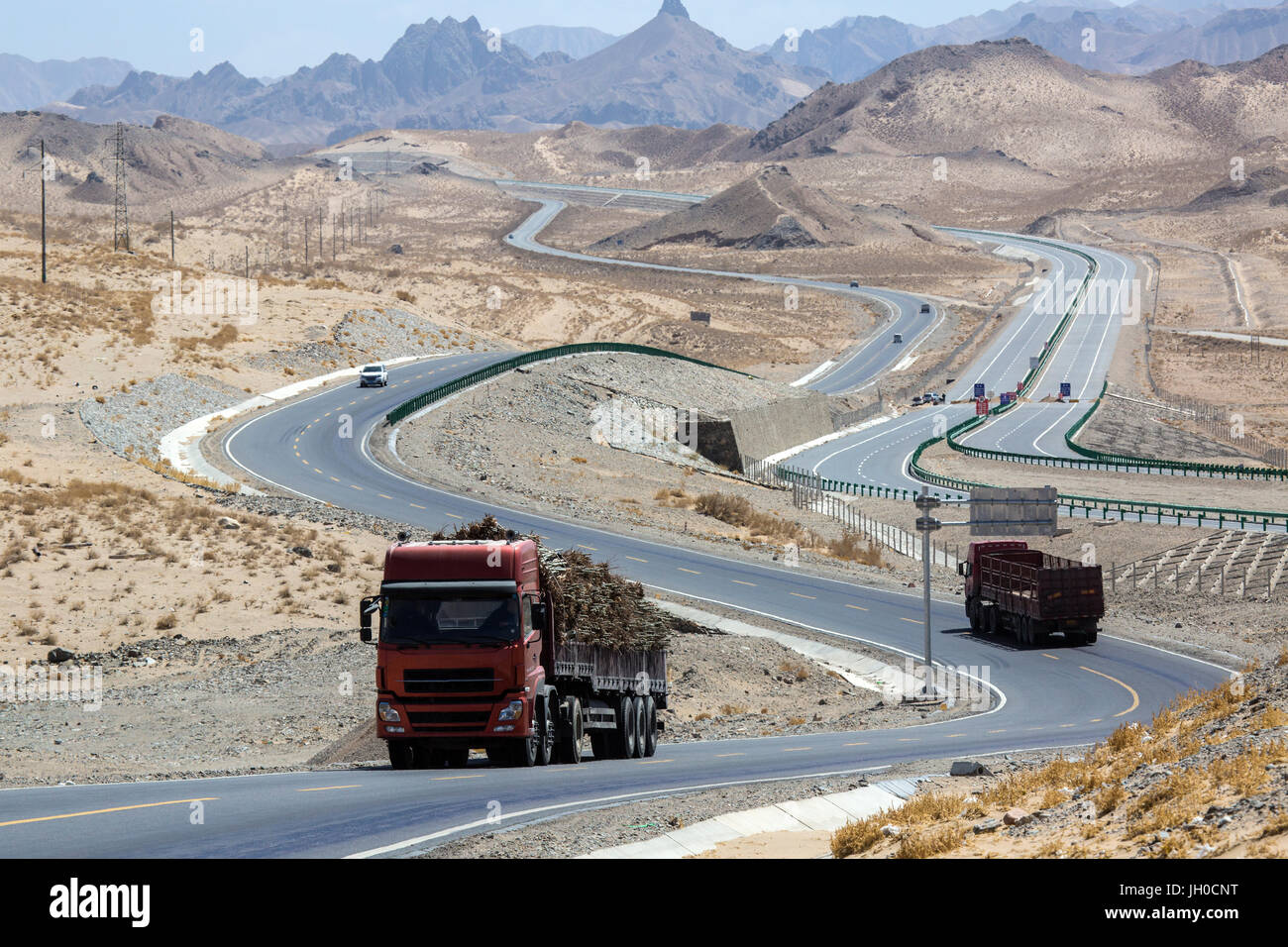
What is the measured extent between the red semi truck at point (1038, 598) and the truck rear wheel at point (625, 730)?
23.2m

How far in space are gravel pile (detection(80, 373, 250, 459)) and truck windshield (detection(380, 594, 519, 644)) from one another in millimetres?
45916

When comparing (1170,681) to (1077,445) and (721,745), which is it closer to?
(721,745)

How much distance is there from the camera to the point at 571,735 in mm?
22891

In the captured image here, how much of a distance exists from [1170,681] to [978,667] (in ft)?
18.3

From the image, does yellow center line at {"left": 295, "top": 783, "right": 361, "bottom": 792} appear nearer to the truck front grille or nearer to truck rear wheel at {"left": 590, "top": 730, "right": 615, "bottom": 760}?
the truck front grille

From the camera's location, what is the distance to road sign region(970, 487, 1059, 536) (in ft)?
135

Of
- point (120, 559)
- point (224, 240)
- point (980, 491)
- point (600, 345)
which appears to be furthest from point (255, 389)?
point (224, 240)

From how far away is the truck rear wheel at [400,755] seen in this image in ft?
70.2

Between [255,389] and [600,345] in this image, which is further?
[600,345]

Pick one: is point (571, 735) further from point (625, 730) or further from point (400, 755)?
point (400, 755)

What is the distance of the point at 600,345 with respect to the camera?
95.5 metres

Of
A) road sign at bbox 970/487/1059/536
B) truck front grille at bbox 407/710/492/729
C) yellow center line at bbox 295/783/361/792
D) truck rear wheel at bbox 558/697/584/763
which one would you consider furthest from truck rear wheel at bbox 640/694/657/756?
road sign at bbox 970/487/1059/536

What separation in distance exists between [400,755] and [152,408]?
55.1m

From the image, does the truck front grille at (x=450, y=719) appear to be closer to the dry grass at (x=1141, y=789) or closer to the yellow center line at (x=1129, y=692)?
the dry grass at (x=1141, y=789)
